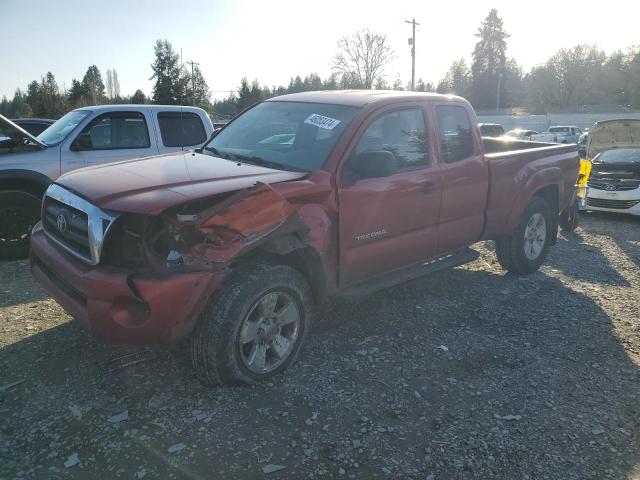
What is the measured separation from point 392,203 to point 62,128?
520 cm

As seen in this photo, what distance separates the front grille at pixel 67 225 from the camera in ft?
10.6

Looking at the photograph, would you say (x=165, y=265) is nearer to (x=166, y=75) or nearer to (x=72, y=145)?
(x=72, y=145)

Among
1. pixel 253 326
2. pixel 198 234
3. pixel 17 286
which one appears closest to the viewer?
pixel 198 234

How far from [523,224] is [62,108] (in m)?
46.8

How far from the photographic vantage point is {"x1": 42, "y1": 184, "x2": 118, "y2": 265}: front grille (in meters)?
3.06

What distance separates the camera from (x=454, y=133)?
4.95 meters

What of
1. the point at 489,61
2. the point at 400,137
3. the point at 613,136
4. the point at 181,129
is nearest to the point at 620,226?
the point at 613,136

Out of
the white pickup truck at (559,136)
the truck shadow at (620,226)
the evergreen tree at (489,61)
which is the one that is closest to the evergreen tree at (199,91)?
the white pickup truck at (559,136)

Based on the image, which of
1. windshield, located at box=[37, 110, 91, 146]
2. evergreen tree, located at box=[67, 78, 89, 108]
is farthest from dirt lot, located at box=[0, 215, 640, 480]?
evergreen tree, located at box=[67, 78, 89, 108]

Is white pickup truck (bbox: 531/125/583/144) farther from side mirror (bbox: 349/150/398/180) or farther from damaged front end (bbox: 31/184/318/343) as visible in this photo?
damaged front end (bbox: 31/184/318/343)

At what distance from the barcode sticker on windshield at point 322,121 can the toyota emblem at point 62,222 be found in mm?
1994

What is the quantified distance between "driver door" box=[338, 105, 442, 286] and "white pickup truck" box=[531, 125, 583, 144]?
27.2 metres

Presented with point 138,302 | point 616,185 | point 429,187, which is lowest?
point 616,185

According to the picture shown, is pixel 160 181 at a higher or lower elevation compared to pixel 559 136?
higher
